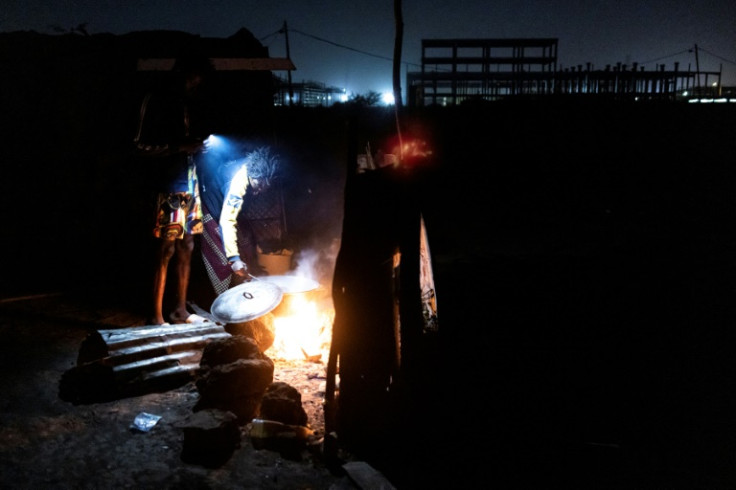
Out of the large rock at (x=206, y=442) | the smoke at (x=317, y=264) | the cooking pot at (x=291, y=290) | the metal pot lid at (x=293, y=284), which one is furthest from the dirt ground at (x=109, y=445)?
the smoke at (x=317, y=264)

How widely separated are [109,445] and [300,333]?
2.99 meters

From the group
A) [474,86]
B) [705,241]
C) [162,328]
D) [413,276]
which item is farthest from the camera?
[474,86]

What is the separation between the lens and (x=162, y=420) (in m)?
4.38

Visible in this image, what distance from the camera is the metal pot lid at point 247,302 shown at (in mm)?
5645

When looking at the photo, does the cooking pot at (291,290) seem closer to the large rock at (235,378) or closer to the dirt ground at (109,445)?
the dirt ground at (109,445)

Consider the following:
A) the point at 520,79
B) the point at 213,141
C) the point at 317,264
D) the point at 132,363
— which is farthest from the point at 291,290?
the point at 520,79

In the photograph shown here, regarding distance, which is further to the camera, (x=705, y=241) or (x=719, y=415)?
(x=705, y=241)

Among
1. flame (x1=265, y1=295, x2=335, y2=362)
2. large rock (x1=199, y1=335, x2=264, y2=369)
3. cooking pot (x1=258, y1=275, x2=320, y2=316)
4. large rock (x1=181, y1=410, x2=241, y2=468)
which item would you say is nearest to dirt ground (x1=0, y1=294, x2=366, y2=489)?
large rock (x1=181, y1=410, x2=241, y2=468)

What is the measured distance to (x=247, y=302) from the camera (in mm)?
5766

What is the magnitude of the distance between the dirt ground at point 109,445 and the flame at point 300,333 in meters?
0.83

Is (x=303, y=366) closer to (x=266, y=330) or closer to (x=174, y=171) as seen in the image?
(x=266, y=330)

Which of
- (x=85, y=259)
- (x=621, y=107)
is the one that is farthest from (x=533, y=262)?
(x=621, y=107)

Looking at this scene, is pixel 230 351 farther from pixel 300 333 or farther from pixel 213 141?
pixel 213 141

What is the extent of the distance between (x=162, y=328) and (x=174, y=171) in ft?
6.80
